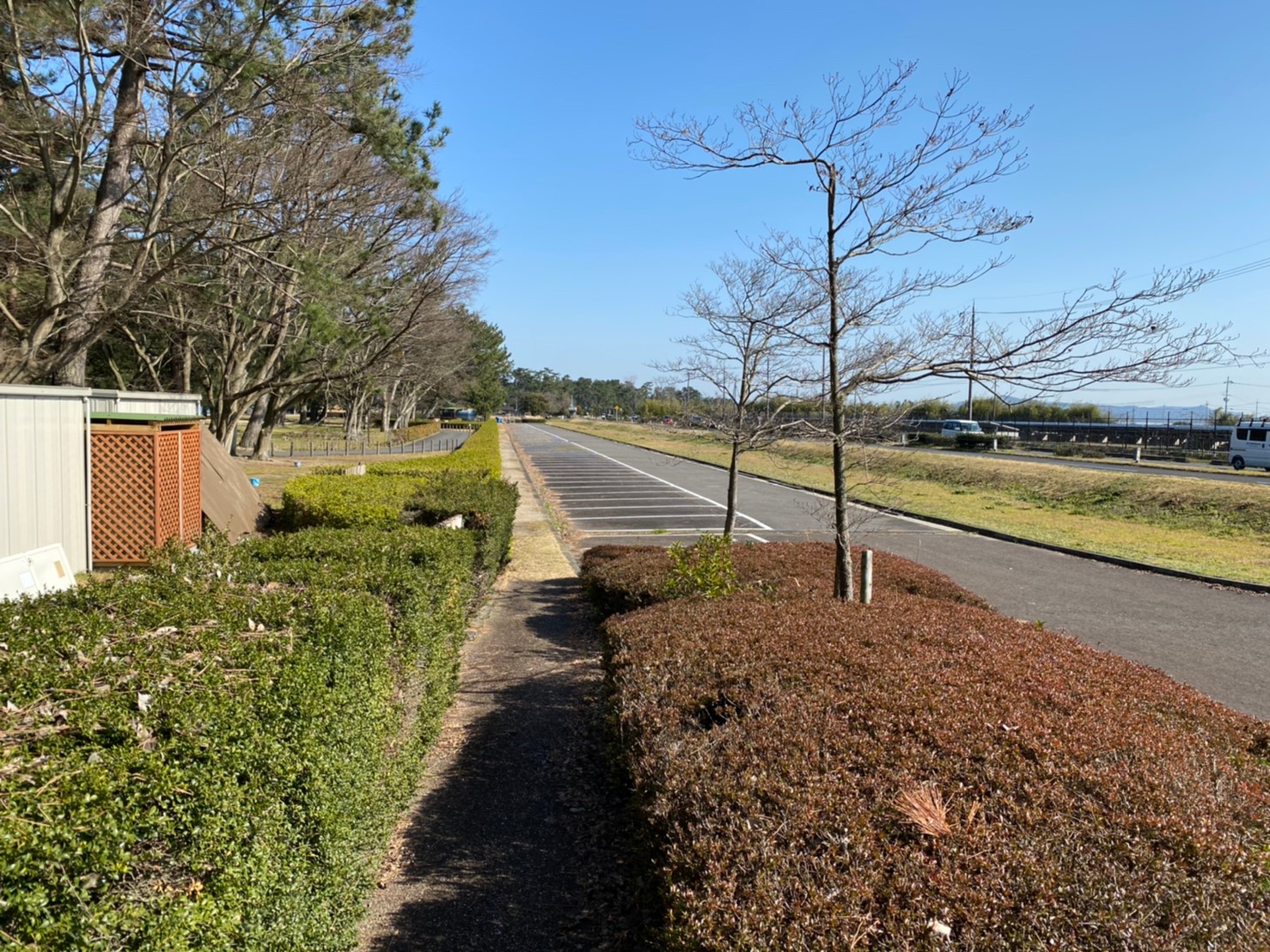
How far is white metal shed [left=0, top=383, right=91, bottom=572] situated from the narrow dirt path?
A: 16.3 feet

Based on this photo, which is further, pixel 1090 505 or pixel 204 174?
pixel 1090 505

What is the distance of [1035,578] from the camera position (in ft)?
36.9

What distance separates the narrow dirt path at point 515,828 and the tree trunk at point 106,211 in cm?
941

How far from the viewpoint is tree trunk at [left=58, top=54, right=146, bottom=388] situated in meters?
11.5

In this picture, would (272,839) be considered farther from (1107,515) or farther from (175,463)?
(1107,515)

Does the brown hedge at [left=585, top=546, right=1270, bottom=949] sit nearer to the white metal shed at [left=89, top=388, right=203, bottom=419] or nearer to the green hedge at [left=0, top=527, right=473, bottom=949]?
the green hedge at [left=0, top=527, right=473, bottom=949]

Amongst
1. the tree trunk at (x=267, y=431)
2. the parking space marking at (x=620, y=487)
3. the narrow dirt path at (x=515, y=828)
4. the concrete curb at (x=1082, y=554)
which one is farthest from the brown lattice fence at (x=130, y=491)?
the tree trunk at (x=267, y=431)

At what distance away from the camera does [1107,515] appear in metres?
18.7

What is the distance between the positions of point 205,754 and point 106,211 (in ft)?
42.2

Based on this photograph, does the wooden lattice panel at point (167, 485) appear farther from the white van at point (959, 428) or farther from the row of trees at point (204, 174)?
the white van at point (959, 428)

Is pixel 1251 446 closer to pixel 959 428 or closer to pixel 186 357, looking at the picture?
pixel 959 428

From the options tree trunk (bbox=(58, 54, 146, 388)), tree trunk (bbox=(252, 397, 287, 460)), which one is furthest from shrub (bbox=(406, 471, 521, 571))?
tree trunk (bbox=(252, 397, 287, 460))

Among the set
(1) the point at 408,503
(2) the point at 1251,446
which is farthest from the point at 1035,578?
(2) the point at 1251,446

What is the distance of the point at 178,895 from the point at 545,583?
8.59 metres
